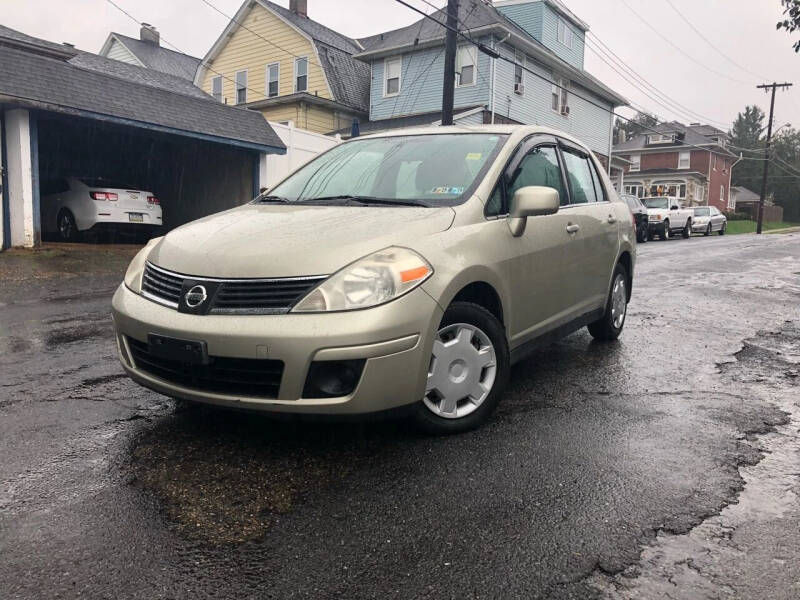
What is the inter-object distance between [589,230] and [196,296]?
10.1 ft

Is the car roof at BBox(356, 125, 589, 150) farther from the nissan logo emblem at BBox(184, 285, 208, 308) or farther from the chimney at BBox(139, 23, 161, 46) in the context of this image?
the chimney at BBox(139, 23, 161, 46)

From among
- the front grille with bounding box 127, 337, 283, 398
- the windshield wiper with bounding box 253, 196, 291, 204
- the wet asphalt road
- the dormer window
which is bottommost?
the wet asphalt road

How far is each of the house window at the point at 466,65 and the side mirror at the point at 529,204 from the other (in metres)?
23.0

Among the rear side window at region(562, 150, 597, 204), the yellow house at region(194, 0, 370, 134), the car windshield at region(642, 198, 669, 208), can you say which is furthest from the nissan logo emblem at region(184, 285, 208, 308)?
the car windshield at region(642, 198, 669, 208)

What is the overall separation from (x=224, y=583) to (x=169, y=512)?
1.93 feet

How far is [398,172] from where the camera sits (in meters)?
4.32

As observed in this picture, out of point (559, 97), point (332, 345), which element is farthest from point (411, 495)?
point (559, 97)

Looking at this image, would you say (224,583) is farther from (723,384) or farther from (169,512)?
(723,384)

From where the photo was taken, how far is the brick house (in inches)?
2186

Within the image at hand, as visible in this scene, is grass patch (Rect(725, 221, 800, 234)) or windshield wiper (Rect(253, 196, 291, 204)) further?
grass patch (Rect(725, 221, 800, 234))

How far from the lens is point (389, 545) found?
2.46 meters

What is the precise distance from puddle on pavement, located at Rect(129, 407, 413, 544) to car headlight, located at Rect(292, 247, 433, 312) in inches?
22.3

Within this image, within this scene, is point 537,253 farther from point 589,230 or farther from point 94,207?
point 94,207

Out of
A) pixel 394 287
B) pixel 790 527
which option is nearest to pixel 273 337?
pixel 394 287
